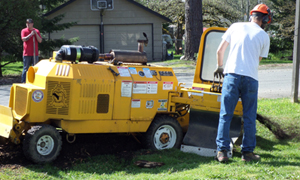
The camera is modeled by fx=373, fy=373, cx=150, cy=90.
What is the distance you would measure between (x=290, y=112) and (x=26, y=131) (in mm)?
5588

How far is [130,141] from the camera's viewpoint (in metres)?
6.27

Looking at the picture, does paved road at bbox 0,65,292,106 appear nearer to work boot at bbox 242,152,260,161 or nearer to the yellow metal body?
the yellow metal body

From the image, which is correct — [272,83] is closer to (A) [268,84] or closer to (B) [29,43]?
(A) [268,84]

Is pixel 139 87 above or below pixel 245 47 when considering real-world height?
below

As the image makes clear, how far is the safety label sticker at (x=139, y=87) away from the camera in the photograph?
5.59 metres

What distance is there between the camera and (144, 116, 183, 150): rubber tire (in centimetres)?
A: 577

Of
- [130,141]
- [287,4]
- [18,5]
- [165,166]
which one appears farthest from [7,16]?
[287,4]

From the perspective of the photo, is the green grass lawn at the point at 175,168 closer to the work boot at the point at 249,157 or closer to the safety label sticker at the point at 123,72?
the work boot at the point at 249,157

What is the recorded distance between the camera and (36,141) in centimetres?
489

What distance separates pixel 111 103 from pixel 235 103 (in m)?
1.77

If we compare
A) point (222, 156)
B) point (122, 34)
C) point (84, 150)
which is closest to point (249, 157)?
point (222, 156)

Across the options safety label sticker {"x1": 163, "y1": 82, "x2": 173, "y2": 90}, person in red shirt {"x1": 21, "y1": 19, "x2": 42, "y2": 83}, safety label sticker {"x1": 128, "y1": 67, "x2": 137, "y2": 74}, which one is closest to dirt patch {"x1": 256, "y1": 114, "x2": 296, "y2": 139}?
safety label sticker {"x1": 163, "y1": 82, "x2": 173, "y2": 90}

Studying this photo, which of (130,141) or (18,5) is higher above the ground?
(18,5)

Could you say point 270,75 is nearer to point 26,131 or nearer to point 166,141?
point 166,141
